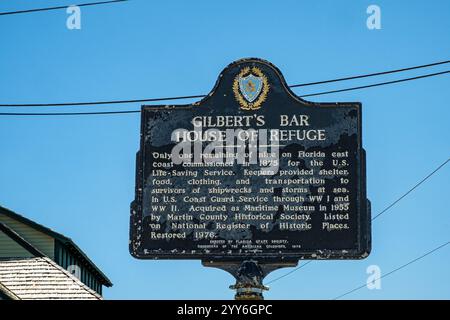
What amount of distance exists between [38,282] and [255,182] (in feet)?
31.0

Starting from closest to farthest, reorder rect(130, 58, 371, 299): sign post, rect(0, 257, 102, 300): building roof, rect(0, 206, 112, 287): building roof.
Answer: rect(130, 58, 371, 299): sign post < rect(0, 257, 102, 300): building roof < rect(0, 206, 112, 287): building roof

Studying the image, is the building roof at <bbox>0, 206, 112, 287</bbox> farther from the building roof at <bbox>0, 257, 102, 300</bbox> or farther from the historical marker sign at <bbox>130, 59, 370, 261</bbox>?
the historical marker sign at <bbox>130, 59, 370, 261</bbox>

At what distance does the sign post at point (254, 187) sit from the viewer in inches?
655

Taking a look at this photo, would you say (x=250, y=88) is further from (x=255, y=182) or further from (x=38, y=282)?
(x=38, y=282)

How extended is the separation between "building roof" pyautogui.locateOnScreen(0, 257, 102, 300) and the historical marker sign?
7237mm

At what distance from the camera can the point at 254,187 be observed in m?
16.9

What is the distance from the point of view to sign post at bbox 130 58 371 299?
16625 mm

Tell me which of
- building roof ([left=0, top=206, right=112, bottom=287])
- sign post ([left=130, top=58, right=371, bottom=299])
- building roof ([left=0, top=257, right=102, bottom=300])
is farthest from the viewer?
building roof ([left=0, top=206, right=112, bottom=287])

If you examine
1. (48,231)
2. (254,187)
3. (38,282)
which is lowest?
(38,282)

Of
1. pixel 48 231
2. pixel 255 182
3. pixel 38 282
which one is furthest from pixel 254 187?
pixel 48 231

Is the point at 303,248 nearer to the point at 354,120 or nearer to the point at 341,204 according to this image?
the point at 341,204

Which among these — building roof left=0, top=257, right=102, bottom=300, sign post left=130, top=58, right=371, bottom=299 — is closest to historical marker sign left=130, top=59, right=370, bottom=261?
sign post left=130, top=58, right=371, bottom=299
